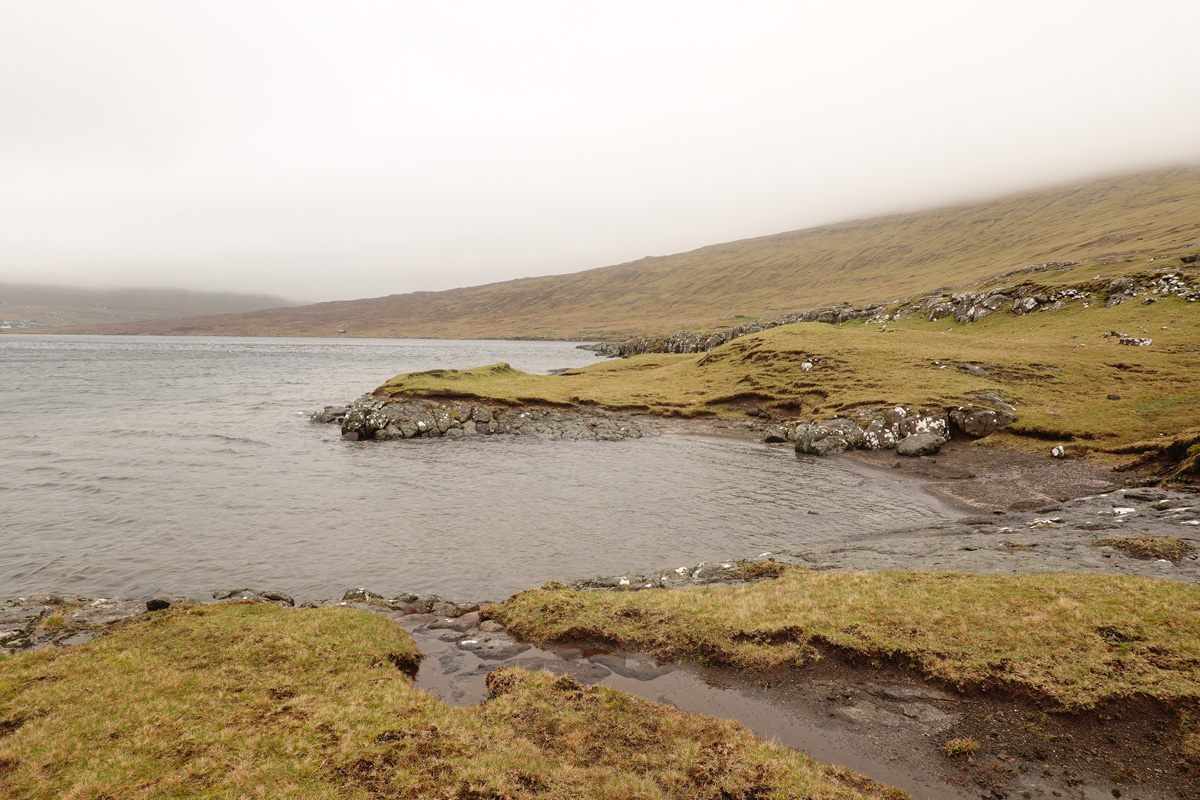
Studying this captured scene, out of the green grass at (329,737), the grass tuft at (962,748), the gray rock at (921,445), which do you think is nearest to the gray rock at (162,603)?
the green grass at (329,737)

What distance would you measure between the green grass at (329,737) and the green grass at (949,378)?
118 ft

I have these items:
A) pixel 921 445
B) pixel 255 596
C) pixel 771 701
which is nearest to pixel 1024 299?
pixel 921 445

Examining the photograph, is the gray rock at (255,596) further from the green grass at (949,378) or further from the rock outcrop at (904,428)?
the green grass at (949,378)

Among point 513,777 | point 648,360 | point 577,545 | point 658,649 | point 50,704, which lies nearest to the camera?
point 513,777

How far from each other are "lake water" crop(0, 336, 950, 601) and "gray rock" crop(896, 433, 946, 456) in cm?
506

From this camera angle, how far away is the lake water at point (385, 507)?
20906 mm

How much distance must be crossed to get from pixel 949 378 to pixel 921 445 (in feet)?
41.5

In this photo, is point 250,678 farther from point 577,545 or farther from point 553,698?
point 577,545

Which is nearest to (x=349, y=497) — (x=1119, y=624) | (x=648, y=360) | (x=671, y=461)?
(x=671, y=461)

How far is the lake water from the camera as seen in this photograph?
68.6 feet

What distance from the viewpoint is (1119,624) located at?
1262 cm

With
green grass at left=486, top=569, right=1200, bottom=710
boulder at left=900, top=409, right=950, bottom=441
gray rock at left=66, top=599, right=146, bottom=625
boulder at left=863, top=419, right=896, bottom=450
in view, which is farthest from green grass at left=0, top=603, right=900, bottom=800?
boulder at left=900, top=409, right=950, bottom=441

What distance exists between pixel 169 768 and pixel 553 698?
709 centimetres

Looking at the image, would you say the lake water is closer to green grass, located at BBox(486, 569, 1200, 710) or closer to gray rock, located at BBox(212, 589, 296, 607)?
gray rock, located at BBox(212, 589, 296, 607)
